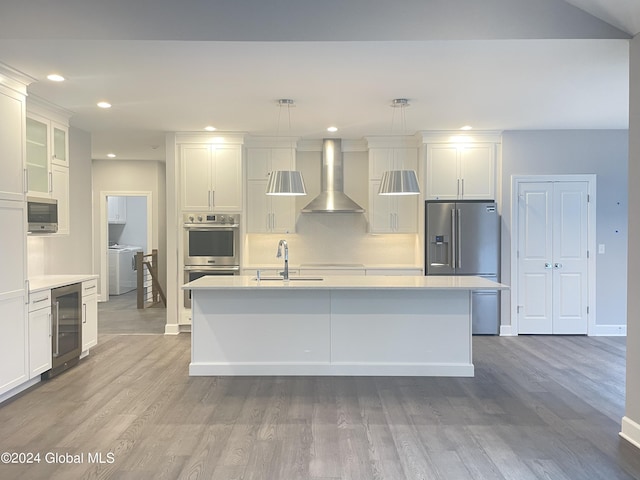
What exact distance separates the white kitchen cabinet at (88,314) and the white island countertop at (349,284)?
4.49 feet

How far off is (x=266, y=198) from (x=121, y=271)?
491 cm

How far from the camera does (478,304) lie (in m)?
5.79

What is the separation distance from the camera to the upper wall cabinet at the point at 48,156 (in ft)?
14.0

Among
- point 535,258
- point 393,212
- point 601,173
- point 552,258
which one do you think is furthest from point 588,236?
point 393,212

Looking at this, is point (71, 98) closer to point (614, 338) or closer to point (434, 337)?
point (434, 337)

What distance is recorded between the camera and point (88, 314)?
476cm

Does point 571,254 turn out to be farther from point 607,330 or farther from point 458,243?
point 458,243

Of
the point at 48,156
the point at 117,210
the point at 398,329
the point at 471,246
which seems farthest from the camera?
the point at 117,210

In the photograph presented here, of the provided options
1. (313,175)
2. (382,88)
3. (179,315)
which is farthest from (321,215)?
(382,88)

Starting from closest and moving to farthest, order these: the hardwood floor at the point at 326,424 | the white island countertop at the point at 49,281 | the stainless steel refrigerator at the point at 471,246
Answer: the hardwood floor at the point at 326,424
the white island countertop at the point at 49,281
the stainless steel refrigerator at the point at 471,246

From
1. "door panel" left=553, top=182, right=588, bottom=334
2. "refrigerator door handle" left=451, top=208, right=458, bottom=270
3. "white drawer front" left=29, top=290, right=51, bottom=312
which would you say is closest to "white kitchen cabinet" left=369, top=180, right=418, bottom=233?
"refrigerator door handle" left=451, top=208, right=458, bottom=270

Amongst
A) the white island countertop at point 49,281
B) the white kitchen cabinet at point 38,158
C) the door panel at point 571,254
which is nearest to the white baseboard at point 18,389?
the white island countertop at point 49,281

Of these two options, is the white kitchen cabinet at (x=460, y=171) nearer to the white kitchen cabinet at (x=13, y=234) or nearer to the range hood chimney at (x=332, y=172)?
the range hood chimney at (x=332, y=172)

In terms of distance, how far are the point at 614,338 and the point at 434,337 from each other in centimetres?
302
